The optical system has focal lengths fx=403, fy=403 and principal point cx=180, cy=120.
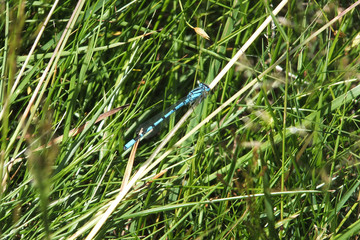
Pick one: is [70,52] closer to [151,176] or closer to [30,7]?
[30,7]

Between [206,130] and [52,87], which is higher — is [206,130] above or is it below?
below

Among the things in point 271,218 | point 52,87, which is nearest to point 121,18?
point 52,87

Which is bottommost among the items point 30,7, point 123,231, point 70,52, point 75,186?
point 123,231

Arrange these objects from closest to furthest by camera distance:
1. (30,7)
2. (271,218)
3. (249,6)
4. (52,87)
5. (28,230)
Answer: (271,218) → (28,230) → (52,87) → (30,7) → (249,6)

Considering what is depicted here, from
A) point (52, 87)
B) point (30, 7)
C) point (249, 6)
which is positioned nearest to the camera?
point (52, 87)

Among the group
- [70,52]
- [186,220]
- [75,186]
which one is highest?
[70,52]

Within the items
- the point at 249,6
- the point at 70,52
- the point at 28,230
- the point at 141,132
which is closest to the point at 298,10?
the point at 249,6

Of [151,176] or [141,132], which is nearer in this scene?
[151,176]

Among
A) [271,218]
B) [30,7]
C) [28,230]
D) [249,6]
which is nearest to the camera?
[271,218]

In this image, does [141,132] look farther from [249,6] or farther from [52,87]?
[249,6]
